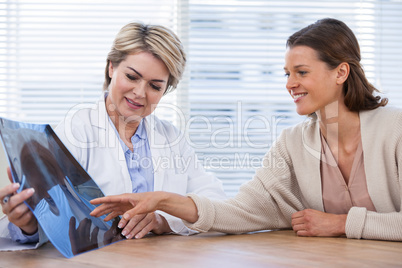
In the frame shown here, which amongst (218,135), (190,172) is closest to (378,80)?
(218,135)

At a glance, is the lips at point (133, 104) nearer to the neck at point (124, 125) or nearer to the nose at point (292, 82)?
the neck at point (124, 125)

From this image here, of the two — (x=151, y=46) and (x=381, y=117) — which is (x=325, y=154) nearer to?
(x=381, y=117)

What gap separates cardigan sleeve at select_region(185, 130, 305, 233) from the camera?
1.48 m

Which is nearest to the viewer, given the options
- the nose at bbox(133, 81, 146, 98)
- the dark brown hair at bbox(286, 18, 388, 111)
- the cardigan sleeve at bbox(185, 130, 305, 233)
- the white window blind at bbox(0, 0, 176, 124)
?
the cardigan sleeve at bbox(185, 130, 305, 233)

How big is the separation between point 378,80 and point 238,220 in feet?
6.10

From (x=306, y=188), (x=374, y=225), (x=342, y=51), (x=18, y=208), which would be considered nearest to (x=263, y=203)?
(x=306, y=188)

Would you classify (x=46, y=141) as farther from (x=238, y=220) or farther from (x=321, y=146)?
(x=321, y=146)

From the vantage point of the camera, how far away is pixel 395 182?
152 cm

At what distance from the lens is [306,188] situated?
1.64 metres

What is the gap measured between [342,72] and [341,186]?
423 mm

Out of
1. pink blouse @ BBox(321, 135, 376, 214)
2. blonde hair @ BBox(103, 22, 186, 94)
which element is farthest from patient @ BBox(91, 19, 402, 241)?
blonde hair @ BBox(103, 22, 186, 94)

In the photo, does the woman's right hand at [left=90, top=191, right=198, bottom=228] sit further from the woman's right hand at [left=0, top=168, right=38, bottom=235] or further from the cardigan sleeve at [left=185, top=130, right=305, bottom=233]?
the woman's right hand at [left=0, top=168, right=38, bottom=235]

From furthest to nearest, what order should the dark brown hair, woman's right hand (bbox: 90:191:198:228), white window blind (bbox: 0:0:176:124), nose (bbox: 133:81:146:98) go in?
1. white window blind (bbox: 0:0:176:124)
2. nose (bbox: 133:81:146:98)
3. the dark brown hair
4. woman's right hand (bbox: 90:191:198:228)

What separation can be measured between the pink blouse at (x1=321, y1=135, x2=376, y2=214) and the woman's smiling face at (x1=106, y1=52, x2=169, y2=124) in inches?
27.2
